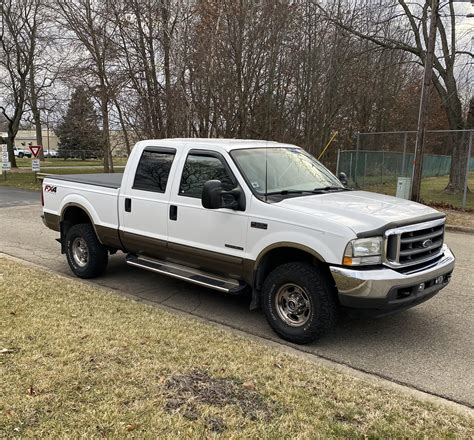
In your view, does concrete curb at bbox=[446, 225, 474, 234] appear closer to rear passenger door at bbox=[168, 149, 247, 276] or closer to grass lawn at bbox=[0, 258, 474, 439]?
rear passenger door at bbox=[168, 149, 247, 276]

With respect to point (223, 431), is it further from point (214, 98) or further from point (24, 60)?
point (24, 60)

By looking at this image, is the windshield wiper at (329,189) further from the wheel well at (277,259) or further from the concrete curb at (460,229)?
the concrete curb at (460,229)

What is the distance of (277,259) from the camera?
489 cm

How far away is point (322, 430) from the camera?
2965 mm

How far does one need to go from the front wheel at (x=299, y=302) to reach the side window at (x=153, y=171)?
6.15 feet

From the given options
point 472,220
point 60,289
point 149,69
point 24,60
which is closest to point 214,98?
point 149,69

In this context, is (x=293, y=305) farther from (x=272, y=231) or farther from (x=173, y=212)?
(x=173, y=212)

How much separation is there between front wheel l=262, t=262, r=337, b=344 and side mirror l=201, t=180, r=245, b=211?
78 cm

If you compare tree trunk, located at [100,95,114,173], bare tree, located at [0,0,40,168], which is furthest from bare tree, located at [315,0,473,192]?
bare tree, located at [0,0,40,168]

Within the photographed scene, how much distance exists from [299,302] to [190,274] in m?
1.39

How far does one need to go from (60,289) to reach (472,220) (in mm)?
10806

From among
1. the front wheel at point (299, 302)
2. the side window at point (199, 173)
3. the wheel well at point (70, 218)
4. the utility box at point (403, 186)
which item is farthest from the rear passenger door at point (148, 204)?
the utility box at point (403, 186)

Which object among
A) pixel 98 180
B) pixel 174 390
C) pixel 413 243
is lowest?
pixel 174 390

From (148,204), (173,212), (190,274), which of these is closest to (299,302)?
(190,274)
